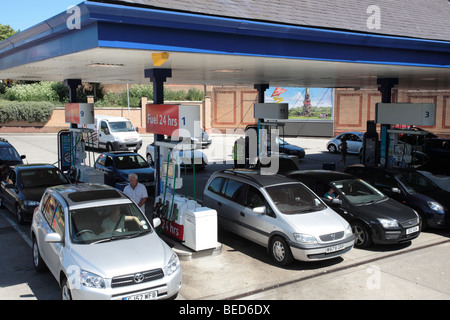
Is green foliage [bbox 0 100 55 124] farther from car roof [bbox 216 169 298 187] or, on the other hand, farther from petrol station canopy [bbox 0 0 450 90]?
car roof [bbox 216 169 298 187]

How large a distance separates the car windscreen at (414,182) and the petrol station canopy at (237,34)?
9.32 feet

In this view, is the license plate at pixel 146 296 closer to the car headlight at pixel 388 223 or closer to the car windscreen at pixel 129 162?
the car headlight at pixel 388 223

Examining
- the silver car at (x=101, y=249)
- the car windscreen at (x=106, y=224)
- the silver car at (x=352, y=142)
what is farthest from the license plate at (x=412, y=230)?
the silver car at (x=352, y=142)

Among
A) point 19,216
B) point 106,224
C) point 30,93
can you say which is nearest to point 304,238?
point 106,224

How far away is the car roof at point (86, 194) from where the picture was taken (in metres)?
7.75

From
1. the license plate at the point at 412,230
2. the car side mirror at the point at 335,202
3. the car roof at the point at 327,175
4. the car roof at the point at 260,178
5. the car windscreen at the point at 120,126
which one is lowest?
the license plate at the point at 412,230

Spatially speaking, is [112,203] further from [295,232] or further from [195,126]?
[295,232]

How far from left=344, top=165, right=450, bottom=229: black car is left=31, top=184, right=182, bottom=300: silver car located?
6798mm

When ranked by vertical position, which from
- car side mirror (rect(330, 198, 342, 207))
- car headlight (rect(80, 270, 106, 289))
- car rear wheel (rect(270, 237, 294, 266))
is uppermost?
car side mirror (rect(330, 198, 342, 207))

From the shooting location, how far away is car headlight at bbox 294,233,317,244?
823cm

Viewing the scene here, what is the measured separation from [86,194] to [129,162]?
26.0ft

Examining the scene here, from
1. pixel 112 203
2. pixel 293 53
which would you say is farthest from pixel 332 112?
pixel 112 203

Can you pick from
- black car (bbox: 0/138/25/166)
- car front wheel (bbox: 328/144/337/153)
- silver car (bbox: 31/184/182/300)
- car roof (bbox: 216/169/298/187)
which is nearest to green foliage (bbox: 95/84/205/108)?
car front wheel (bbox: 328/144/337/153)
